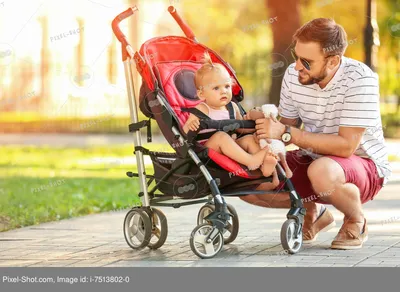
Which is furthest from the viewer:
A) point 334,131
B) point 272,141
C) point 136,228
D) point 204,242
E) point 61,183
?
point 61,183

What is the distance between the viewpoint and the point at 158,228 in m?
6.22

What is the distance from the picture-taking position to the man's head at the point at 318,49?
19.4 ft

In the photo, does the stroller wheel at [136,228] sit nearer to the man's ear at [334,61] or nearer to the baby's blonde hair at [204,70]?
the baby's blonde hair at [204,70]

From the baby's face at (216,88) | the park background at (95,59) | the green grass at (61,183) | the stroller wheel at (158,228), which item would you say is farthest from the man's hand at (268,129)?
the park background at (95,59)

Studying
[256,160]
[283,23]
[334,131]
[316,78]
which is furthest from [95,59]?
[256,160]

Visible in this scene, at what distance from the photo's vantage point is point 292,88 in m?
6.27

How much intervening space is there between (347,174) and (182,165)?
97 cm

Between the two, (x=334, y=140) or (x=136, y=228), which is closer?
(x=334, y=140)

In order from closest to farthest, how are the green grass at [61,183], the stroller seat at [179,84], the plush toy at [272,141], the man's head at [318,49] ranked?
1. the plush toy at [272,141]
2. the man's head at [318,49]
3. the stroller seat at [179,84]
4. the green grass at [61,183]

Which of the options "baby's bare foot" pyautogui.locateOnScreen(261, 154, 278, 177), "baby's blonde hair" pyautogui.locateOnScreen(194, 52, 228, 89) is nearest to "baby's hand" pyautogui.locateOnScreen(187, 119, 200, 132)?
"baby's blonde hair" pyautogui.locateOnScreen(194, 52, 228, 89)

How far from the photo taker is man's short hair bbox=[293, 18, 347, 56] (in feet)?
19.3

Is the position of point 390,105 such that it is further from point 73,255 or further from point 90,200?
point 73,255

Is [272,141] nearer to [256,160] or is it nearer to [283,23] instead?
[256,160]

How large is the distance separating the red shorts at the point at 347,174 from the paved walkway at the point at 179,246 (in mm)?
331
